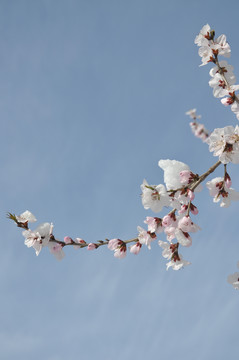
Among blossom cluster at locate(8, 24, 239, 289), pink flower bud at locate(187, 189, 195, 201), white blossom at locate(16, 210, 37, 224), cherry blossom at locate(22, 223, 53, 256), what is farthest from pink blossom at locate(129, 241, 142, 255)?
white blossom at locate(16, 210, 37, 224)

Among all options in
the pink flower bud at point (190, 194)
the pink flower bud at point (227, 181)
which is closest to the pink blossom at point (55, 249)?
the pink flower bud at point (190, 194)

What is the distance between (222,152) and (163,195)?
0.95 meters

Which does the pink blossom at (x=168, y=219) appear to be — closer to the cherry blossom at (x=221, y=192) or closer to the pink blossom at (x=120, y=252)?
the cherry blossom at (x=221, y=192)

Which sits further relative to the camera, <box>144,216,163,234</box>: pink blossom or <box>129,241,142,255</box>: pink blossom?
<box>129,241,142,255</box>: pink blossom

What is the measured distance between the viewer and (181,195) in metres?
4.69

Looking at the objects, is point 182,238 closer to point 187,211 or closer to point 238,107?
point 187,211

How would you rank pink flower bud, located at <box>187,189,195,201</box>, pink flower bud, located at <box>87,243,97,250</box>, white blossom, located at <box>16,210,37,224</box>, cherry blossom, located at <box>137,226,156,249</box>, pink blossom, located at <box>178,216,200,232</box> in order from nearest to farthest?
1. pink flower bud, located at <box>187,189,195,201</box>
2. pink blossom, located at <box>178,216,200,232</box>
3. cherry blossom, located at <box>137,226,156,249</box>
4. white blossom, located at <box>16,210,37,224</box>
5. pink flower bud, located at <box>87,243,97,250</box>

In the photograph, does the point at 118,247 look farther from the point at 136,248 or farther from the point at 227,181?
the point at 227,181

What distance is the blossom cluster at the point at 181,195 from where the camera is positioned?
4.55 m

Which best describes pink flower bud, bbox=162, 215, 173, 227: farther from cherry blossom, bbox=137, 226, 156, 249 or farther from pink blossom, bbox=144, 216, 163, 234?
cherry blossom, bbox=137, 226, 156, 249

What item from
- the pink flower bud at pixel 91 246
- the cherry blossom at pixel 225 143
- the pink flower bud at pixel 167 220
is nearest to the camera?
the cherry blossom at pixel 225 143

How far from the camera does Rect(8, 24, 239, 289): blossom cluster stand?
4.55 m

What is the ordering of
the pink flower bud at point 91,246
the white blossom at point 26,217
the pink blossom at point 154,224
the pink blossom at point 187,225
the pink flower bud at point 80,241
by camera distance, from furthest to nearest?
the pink flower bud at point 80,241
the pink flower bud at point 91,246
the white blossom at point 26,217
the pink blossom at point 154,224
the pink blossom at point 187,225

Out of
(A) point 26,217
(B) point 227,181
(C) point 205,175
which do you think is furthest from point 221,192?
(A) point 26,217
